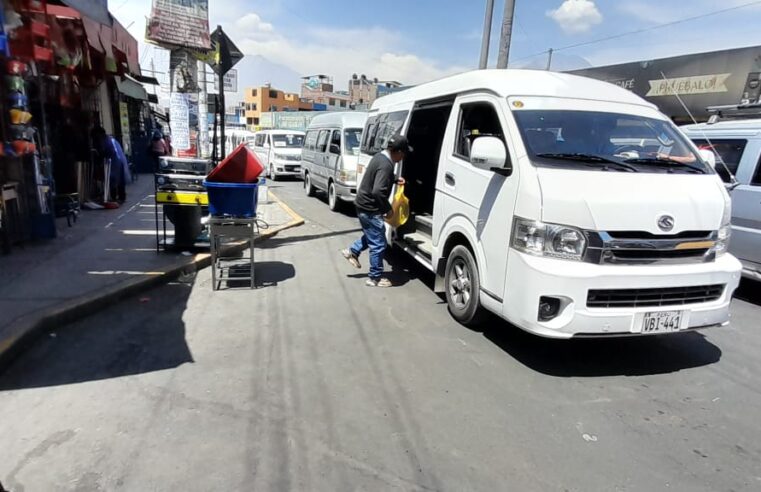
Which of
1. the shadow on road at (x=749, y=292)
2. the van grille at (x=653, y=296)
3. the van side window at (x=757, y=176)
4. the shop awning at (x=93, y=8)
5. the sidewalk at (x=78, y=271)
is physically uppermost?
the shop awning at (x=93, y=8)

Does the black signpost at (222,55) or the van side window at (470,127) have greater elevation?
the black signpost at (222,55)

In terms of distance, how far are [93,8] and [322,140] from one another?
874cm

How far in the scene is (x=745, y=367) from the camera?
4043 millimetres

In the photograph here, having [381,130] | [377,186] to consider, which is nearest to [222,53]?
[381,130]

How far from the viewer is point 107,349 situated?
3904 millimetres

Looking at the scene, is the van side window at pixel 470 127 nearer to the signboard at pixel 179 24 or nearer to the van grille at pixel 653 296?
the van grille at pixel 653 296

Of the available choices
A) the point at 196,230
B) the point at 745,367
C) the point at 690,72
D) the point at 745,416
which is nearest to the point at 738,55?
the point at 690,72

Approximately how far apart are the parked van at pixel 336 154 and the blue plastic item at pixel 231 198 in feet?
16.1

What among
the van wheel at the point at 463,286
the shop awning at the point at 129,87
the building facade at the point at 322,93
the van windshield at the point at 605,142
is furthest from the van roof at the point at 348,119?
the building facade at the point at 322,93

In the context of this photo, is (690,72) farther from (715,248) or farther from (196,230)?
(196,230)

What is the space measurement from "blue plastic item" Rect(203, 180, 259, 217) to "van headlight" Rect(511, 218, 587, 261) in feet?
10.3

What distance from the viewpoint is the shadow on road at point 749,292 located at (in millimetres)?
6059

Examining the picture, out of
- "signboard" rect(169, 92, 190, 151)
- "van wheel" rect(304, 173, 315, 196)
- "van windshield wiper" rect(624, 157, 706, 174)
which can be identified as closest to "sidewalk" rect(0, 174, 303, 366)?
"signboard" rect(169, 92, 190, 151)

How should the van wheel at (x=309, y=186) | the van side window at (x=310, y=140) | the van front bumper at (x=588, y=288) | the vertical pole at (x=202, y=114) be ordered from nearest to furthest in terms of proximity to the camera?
the van front bumper at (x=588, y=288) < the vertical pole at (x=202, y=114) < the van side window at (x=310, y=140) < the van wheel at (x=309, y=186)
